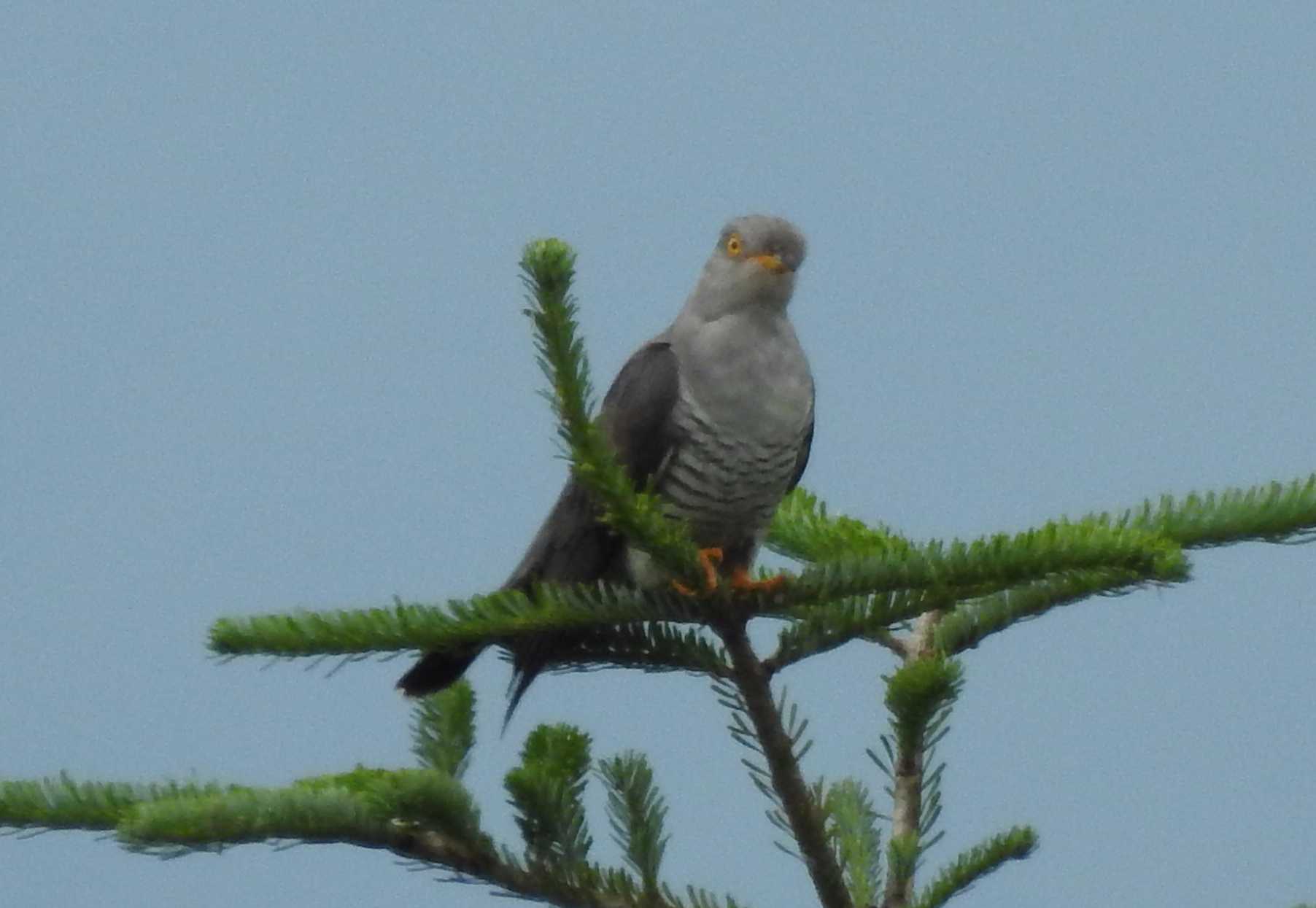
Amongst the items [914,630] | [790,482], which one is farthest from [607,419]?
[914,630]

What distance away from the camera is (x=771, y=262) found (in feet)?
8.35

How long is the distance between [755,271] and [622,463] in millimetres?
555

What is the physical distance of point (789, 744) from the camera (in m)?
1.57

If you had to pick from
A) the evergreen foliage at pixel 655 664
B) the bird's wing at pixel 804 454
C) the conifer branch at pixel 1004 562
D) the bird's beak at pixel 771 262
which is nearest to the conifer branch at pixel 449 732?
the evergreen foliage at pixel 655 664

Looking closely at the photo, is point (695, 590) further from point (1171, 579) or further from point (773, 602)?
point (1171, 579)

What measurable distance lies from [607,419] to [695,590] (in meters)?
0.63

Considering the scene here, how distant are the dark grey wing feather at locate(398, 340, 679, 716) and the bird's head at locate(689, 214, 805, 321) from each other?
0.18 meters

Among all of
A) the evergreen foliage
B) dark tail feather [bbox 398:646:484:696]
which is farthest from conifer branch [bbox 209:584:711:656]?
dark tail feather [bbox 398:646:484:696]

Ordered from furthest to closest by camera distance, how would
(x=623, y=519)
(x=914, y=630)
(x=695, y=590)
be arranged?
(x=914, y=630)
(x=695, y=590)
(x=623, y=519)

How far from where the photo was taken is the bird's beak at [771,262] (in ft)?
8.34

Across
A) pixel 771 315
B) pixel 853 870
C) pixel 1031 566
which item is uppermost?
pixel 771 315

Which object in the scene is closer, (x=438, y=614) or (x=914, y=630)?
(x=438, y=614)

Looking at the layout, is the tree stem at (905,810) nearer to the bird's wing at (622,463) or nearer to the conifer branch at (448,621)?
the conifer branch at (448,621)

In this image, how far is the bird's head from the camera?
2543 millimetres
